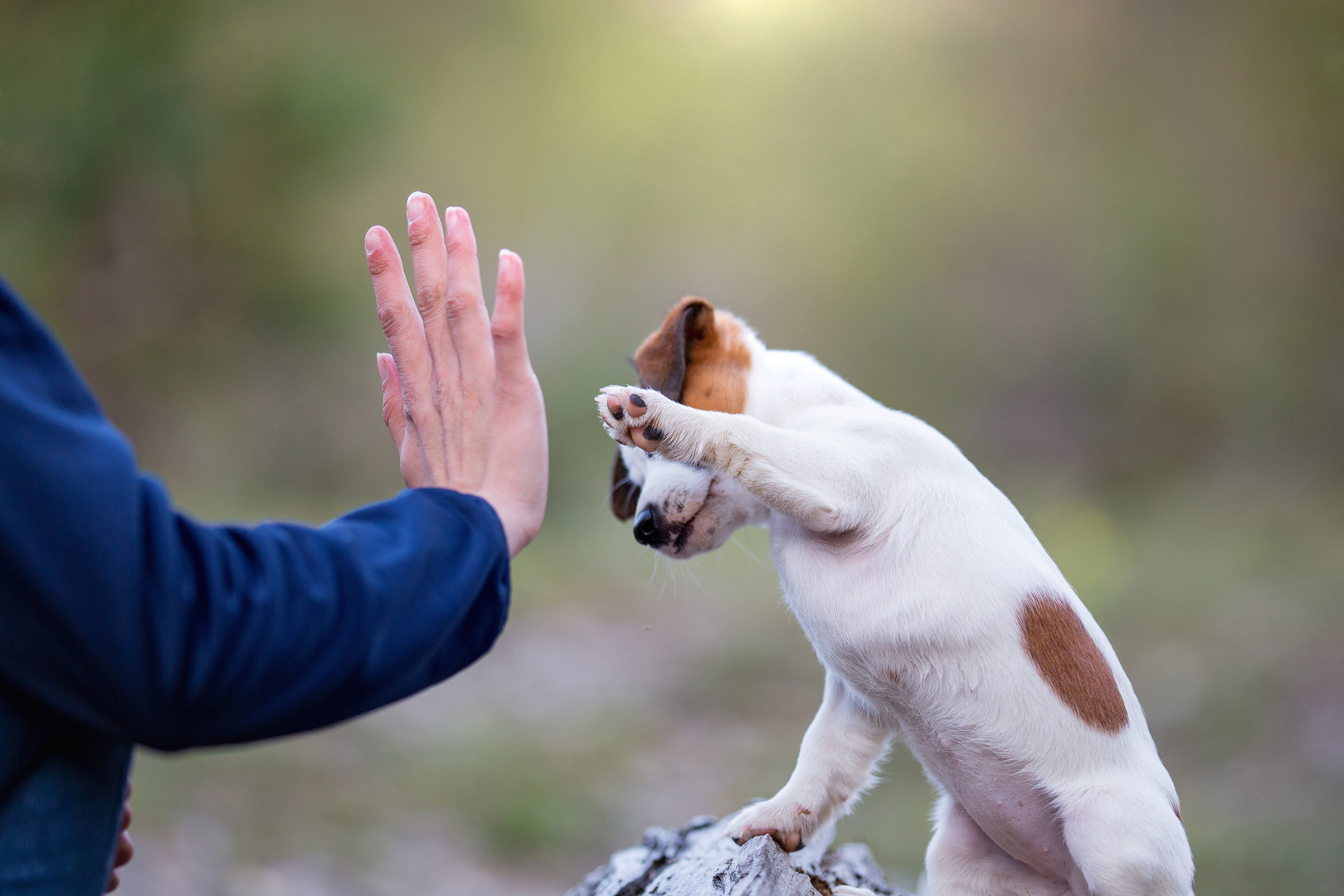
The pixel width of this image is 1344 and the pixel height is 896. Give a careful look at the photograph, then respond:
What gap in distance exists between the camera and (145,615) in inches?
32.5

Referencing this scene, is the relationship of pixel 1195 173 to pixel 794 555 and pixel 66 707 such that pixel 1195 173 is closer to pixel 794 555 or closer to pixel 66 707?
pixel 794 555

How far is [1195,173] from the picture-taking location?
25.9 ft

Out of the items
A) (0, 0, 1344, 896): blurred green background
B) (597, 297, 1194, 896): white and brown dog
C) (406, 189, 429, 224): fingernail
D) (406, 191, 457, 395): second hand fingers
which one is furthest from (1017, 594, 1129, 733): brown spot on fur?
(0, 0, 1344, 896): blurred green background

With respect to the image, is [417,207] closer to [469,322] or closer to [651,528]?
[469,322]

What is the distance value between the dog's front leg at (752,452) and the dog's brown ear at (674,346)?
0.96 ft

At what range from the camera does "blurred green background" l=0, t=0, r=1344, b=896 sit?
220 inches

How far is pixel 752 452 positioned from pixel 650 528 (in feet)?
1.37

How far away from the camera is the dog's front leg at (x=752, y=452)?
172cm

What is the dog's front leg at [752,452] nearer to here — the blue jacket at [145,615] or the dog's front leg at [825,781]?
the dog's front leg at [825,781]

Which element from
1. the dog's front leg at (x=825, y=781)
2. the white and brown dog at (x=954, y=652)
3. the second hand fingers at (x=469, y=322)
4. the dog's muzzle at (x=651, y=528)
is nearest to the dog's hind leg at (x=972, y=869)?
the white and brown dog at (x=954, y=652)

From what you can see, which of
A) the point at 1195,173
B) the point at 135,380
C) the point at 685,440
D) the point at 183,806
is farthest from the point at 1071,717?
the point at 1195,173

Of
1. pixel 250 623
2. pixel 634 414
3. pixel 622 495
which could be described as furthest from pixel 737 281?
pixel 250 623

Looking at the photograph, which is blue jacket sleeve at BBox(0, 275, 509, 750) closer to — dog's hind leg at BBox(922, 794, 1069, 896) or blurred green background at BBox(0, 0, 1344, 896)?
dog's hind leg at BBox(922, 794, 1069, 896)

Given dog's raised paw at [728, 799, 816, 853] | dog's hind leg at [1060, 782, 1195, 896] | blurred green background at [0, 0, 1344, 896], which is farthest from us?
blurred green background at [0, 0, 1344, 896]
